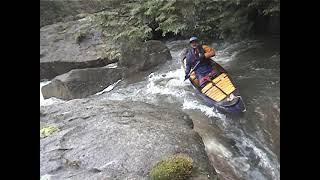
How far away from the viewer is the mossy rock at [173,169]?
18.9 feet

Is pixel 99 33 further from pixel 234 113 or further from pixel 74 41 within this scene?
pixel 234 113

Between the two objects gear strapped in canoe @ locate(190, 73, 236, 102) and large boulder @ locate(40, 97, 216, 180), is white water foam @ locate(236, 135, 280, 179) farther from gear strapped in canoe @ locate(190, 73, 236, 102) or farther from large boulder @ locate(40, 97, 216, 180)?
Result: gear strapped in canoe @ locate(190, 73, 236, 102)

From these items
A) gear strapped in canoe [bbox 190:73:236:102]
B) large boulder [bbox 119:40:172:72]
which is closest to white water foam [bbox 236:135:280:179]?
gear strapped in canoe [bbox 190:73:236:102]

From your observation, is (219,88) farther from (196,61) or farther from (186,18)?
(186,18)

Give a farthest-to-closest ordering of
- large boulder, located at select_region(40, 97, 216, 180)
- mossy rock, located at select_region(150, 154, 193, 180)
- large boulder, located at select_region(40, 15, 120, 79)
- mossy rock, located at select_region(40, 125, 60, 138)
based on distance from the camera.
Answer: large boulder, located at select_region(40, 15, 120, 79)
mossy rock, located at select_region(40, 125, 60, 138)
large boulder, located at select_region(40, 97, 216, 180)
mossy rock, located at select_region(150, 154, 193, 180)

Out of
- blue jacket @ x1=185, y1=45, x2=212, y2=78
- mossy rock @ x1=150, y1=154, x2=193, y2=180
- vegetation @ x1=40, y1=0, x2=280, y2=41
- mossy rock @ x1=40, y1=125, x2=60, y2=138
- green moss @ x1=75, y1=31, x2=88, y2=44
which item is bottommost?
mossy rock @ x1=150, y1=154, x2=193, y2=180

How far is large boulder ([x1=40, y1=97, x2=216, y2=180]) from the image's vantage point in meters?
6.19

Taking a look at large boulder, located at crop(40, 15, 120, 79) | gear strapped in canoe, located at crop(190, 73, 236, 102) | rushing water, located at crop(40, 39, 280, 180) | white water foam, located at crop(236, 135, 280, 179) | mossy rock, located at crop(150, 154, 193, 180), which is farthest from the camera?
large boulder, located at crop(40, 15, 120, 79)

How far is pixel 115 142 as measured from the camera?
684 centimetres

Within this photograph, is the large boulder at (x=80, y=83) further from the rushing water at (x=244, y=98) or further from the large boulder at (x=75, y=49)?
the large boulder at (x=75, y=49)

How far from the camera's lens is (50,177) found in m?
6.15

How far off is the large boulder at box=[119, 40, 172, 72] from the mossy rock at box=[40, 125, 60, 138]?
5.13 m
